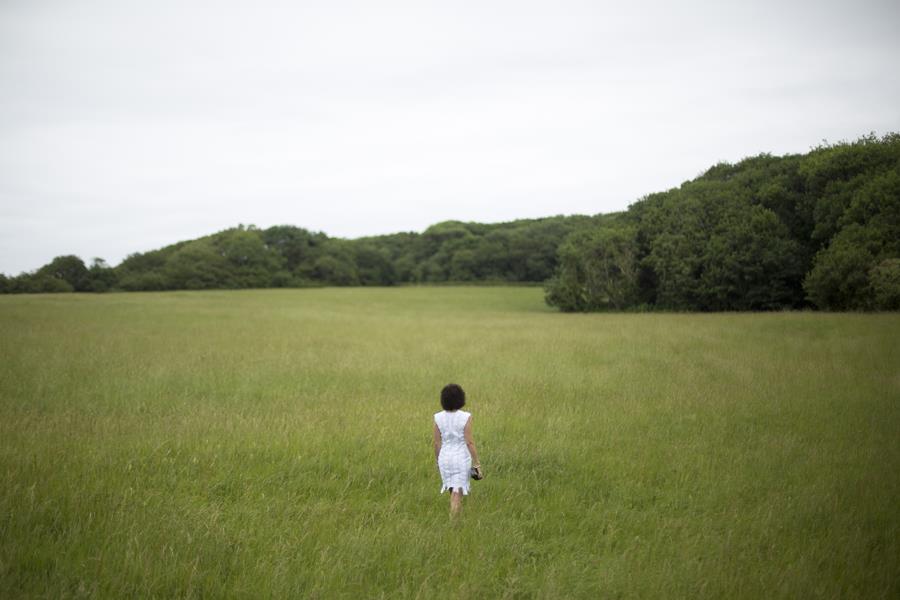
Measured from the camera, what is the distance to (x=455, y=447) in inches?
224

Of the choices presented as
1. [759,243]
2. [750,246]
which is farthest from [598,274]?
[759,243]

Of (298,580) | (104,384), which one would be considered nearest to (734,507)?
(298,580)

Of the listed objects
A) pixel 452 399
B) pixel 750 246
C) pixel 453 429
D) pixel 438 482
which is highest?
pixel 750 246

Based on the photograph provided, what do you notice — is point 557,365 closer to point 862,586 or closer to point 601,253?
point 862,586

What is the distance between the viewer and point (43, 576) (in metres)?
4.29

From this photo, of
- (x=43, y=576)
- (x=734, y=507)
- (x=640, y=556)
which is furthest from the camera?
(x=734, y=507)

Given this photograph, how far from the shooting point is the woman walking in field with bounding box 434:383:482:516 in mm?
5633

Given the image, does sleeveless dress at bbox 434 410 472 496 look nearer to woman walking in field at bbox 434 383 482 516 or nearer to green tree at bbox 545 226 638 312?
woman walking in field at bbox 434 383 482 516

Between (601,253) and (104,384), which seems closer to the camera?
(104,384)

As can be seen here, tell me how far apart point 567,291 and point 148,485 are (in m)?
41.5

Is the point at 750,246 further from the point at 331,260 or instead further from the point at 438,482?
the point at 331,260

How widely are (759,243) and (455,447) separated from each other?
118 feet

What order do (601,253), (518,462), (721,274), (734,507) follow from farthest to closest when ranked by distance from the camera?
1. (601,253)
2. (721,274)
3. (518,462)
4. (734,507)

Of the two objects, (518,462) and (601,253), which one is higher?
(601,253)
